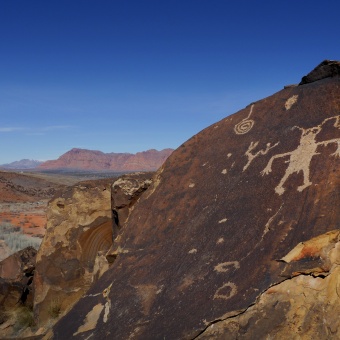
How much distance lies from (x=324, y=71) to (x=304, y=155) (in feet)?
3.70

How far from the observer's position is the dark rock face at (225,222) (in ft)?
8.72

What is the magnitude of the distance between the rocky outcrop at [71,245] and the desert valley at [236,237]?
14.9 inches

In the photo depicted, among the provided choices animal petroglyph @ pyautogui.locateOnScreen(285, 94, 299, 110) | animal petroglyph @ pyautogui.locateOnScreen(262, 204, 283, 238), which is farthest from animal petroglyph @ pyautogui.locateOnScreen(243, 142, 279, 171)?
animal petroglyph @ pyautogui.locateOnScreen(262, 204, 283, 238)

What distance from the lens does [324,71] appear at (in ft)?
12.7

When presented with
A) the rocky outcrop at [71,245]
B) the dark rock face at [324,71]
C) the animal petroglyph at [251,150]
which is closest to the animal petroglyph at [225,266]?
the animal petroglyph at [251,150]

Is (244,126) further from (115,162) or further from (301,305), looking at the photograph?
(115,162)

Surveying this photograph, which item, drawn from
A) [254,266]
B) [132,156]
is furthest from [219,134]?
[132,156]

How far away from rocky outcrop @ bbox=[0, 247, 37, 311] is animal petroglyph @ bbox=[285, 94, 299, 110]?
4.90m

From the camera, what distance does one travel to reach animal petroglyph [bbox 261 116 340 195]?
310 cm

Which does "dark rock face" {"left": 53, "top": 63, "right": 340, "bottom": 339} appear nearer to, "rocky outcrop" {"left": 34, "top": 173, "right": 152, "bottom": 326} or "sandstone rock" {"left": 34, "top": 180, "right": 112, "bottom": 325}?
"rocky outcrop" {"left": 34, "top": 173, "right": 152, "bottom": 326}

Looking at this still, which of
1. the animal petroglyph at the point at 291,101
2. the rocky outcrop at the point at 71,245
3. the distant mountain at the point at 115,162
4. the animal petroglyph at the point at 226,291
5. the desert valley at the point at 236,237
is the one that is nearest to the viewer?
the desert valley at the point at 236,237

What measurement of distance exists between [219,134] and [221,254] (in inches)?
66.9

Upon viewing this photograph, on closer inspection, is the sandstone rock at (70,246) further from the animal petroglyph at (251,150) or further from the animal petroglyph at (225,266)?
the animal petroglyph at (225,266)

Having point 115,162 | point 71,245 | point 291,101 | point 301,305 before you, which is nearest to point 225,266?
point 301,305
